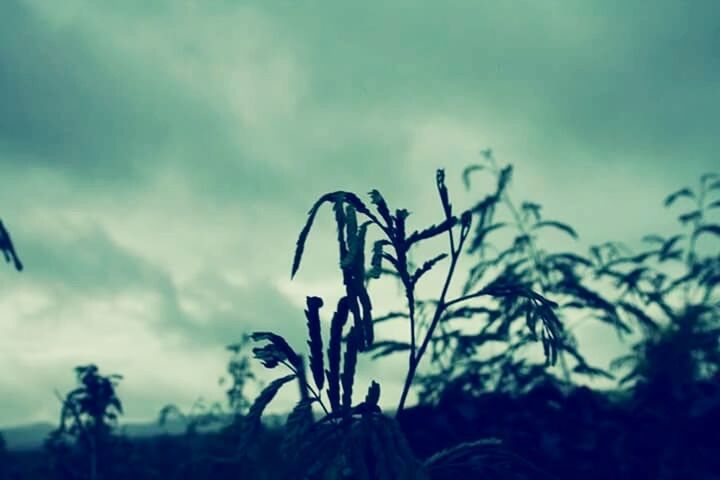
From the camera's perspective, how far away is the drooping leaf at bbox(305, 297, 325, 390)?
2230 mm

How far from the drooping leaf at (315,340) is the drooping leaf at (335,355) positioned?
0.03 m

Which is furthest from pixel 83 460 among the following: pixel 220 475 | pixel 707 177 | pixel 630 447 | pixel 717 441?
pixel 707 177

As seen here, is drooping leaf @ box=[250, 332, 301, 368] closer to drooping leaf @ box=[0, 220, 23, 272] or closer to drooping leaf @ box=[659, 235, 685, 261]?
drooping leaf @ box=[0, 220, 23, 272]

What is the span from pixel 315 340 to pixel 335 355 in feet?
0.26

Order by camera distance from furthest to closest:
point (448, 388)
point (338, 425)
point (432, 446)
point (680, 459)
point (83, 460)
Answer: point (83, 460) → point (448, 388) → point (432, 446) → point (680, 459) → point (338, 425)

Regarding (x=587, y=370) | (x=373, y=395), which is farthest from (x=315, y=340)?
(x=587, y=370)

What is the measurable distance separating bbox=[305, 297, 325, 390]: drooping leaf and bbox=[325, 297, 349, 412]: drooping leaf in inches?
1.0

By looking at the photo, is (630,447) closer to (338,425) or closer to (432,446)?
(432,446)

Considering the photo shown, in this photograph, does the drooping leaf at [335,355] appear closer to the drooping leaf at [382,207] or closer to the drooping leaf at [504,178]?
the drooping leaf at [382,207]

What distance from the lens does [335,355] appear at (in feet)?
7.59

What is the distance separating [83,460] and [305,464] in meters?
4.48

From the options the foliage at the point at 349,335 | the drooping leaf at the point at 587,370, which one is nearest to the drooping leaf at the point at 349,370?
the foliage at the point at 349,335

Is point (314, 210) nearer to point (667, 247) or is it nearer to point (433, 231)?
point (433, 231)

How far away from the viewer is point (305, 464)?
226 cm
